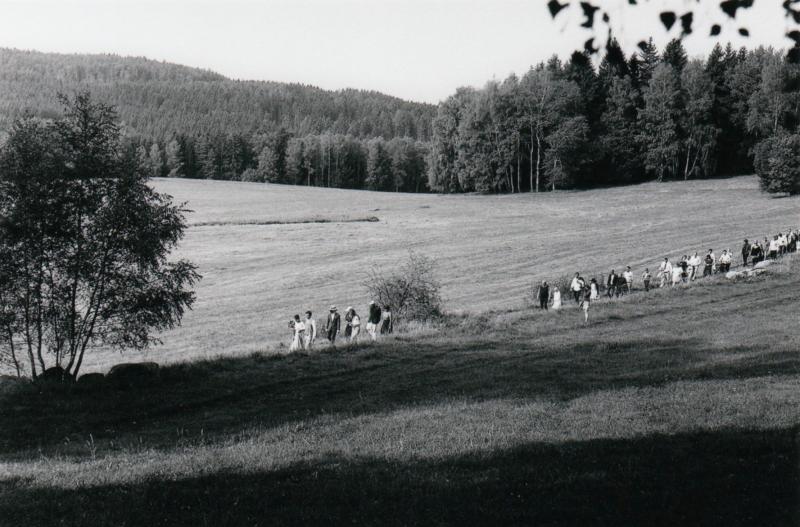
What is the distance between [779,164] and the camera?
60500mm

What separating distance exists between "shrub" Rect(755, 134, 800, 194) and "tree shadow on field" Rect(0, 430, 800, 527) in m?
60.0

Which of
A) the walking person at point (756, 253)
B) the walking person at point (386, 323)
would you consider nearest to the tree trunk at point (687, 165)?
the walking person at point (756, 253)

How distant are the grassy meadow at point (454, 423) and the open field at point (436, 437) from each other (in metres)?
0.04

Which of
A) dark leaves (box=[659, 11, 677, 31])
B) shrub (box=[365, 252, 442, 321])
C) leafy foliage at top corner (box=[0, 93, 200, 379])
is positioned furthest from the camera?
shrub (box=[365, 252, 442, 321])

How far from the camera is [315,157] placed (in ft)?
434

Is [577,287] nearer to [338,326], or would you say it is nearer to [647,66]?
[338,326]

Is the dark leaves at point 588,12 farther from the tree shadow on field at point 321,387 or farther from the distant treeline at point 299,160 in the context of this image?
the distant treeline at point 299,160

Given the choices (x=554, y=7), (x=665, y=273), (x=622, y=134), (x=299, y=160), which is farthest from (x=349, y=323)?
(x=299, y=160)

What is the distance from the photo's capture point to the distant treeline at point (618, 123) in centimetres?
7638

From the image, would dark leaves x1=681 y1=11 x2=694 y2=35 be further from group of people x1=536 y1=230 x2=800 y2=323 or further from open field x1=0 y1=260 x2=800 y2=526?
group of people x1=536 y1=230 x2=800 y2=323

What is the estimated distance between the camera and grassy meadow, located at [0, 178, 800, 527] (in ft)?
23.7

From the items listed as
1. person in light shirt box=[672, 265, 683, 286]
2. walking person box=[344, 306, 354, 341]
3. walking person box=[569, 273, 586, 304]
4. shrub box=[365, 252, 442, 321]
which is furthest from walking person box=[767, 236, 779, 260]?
walking person box=[344, 306, 354, 341]

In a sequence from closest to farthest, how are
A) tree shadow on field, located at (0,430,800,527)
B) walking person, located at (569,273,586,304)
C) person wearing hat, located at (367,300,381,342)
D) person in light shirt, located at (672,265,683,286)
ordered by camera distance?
tree shadow on field, located at (0,430,800,527), person wearing hat, located at (367,300,381,342), walking person, located at (569,273,586,304), person in light shirt, located at (672,265,683,286)

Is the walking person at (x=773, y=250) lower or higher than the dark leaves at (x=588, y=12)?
lower
